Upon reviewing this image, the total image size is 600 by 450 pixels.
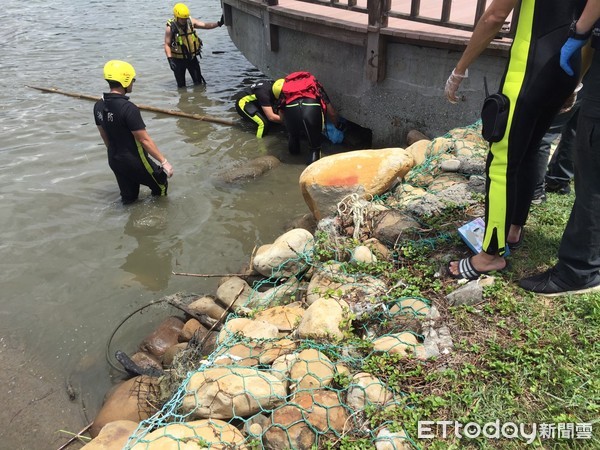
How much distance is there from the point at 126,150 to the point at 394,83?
12.0 ft

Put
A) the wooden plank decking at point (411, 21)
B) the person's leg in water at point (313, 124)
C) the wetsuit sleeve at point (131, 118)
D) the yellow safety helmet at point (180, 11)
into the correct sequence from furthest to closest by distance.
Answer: the yellow safety helmet at point (180, 11) → the person's leg in water at point (313, 124) → the wooden plank decking at point (411, 21) → the wetsuit sleeve at point (131, 118)

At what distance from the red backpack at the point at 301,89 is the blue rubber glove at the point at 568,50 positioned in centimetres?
485

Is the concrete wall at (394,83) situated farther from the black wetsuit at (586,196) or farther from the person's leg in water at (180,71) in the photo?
the black wetsuit at (586,196)

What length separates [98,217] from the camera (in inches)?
229

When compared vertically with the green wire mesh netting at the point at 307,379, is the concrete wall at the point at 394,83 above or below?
above

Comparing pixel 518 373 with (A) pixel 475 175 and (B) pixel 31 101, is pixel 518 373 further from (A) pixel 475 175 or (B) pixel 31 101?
(B) pixel 31 101

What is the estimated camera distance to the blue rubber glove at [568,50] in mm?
2227

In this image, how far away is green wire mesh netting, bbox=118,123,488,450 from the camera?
2301 millimetres

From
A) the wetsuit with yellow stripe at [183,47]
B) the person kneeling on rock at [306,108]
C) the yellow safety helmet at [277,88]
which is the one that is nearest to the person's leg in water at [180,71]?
the wetsuit with yellow stripe at [183,47]

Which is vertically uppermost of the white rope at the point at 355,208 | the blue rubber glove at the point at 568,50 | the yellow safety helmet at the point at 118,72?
the blue rubber glove at the point at 568,50

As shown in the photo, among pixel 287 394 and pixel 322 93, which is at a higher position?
pixel 322 93

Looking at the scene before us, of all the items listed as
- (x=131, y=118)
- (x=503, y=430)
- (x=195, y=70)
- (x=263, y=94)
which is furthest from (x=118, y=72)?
(x=195, y=70)

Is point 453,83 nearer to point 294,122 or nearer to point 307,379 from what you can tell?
point 307,379

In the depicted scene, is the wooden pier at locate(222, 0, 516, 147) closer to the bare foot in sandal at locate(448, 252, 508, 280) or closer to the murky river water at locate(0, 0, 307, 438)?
the murky river water at locate(0, 0, 307, 438)
